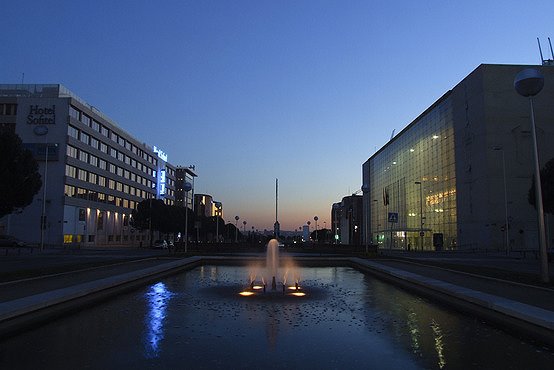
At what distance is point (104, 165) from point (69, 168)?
16.2 metres

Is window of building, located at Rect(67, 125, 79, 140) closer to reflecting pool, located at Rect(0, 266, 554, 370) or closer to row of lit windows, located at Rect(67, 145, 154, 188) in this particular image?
row of lit windows, located at Rect(67, 145, 154, 188)

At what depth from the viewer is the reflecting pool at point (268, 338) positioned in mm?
7200

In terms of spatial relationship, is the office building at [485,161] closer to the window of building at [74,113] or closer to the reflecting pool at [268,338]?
the reflecting pool at [268,338]

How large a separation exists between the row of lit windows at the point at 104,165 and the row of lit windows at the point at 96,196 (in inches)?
211

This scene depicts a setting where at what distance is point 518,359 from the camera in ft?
24.5

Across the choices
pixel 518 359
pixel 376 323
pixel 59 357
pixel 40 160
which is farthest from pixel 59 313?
pixel 40 160

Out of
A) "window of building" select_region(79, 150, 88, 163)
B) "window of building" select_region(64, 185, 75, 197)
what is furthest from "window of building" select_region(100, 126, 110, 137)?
"window of building" select_region(64, 185, 75, 197)

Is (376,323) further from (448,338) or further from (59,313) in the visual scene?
(59,313)

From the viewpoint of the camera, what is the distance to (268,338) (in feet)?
29.1

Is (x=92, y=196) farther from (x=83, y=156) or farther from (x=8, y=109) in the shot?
(x=8, y=109)

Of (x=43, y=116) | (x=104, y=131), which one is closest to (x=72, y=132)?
(x=43, y=116)

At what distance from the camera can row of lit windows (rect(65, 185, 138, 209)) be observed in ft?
273

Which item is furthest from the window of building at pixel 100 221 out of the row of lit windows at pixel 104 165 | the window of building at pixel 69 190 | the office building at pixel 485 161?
the office building at pixel 485 161

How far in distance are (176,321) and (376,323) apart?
4.45 metres
